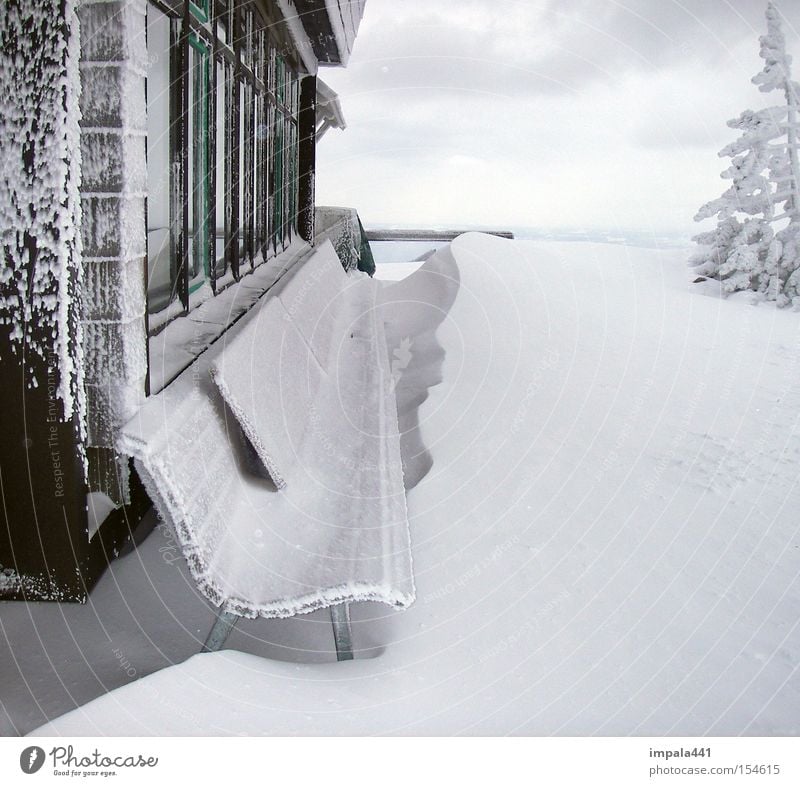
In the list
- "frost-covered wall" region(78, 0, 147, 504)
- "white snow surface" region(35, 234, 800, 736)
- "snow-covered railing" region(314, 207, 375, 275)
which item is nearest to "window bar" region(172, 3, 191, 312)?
"frost-covered wall" region(78, 0, 147, 504)

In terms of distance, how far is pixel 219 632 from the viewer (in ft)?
6.31

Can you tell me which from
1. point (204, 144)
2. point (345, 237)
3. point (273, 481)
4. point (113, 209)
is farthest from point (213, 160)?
point (345, 237)

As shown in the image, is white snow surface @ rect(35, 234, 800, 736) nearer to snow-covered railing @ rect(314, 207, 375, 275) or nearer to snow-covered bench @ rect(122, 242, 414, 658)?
snow-covered bench @ rect(122, 242, 414, 658)

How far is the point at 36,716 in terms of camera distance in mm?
1790

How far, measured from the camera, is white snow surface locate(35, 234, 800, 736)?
173 centimetres

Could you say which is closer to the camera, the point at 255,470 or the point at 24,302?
the point at 24,302

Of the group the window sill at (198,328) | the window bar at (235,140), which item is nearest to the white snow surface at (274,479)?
the window sill at (198,328)

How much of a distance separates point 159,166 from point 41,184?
4.41 feet

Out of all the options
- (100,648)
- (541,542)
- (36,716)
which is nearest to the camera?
(36,716)

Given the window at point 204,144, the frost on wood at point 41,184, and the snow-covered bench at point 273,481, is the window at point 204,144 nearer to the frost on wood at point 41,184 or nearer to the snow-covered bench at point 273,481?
the snow-covered bench at point 273,481

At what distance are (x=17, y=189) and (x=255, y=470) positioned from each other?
988 millimetres

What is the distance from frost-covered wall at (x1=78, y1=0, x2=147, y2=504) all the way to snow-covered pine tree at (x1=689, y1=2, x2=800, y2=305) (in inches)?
249
